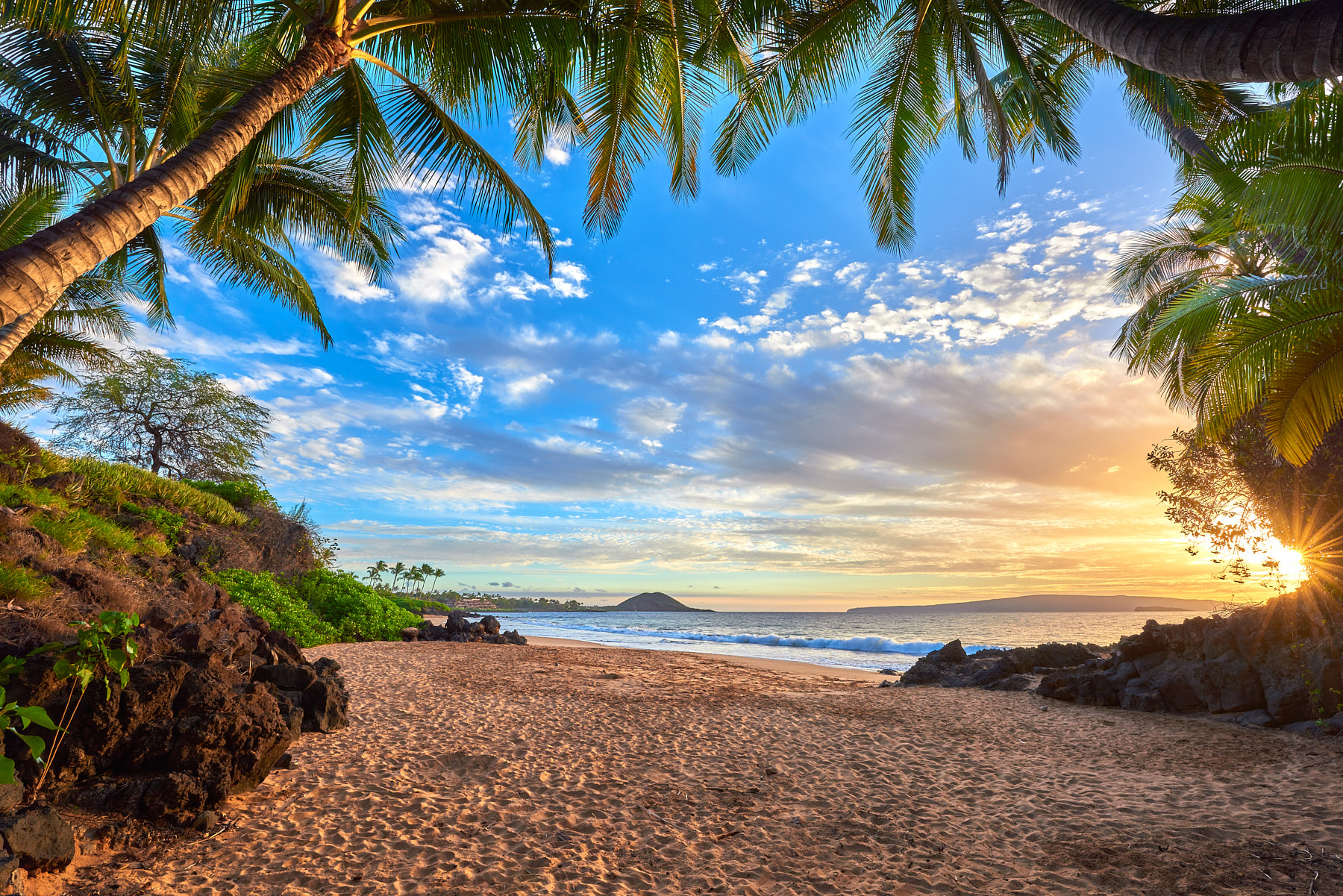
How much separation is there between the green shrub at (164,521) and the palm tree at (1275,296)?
17302 mm

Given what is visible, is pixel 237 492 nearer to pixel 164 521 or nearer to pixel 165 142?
pixel 164 521

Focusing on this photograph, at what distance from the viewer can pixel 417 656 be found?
1227 cm

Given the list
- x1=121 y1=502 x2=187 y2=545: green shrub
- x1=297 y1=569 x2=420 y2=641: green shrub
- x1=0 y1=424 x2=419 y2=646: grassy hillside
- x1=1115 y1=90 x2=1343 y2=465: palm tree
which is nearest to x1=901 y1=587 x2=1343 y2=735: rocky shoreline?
x1=1115 y1=90 x2=1343 y2=465: palm tree

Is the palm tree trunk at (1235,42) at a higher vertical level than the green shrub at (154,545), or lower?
higher

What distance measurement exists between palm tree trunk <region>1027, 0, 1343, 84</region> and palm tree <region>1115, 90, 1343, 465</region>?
69.3 inches

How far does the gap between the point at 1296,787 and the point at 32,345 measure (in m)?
22.4

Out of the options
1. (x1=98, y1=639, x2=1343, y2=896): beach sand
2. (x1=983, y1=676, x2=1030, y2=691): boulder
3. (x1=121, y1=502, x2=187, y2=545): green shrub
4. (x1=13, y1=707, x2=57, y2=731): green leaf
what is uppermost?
(x1=121, y1=502, x2=187, y2=545): green shrub

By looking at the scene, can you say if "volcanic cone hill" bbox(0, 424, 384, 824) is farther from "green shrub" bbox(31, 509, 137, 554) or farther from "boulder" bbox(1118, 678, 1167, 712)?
"boulder" bbox(1118, 678, 1167, 712)

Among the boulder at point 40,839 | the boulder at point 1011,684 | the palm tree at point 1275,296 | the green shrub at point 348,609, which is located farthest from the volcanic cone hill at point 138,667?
the boulder at point 1011,684


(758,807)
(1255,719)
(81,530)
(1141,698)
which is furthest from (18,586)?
(1255,719)

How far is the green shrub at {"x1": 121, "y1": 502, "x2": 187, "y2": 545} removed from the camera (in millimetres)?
12344

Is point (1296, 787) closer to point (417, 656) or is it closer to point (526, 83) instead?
point (526, 83)

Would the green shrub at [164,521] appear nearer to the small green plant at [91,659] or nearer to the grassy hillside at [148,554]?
the grassy hillside at [148,554]

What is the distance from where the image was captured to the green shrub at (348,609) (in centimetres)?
1587
